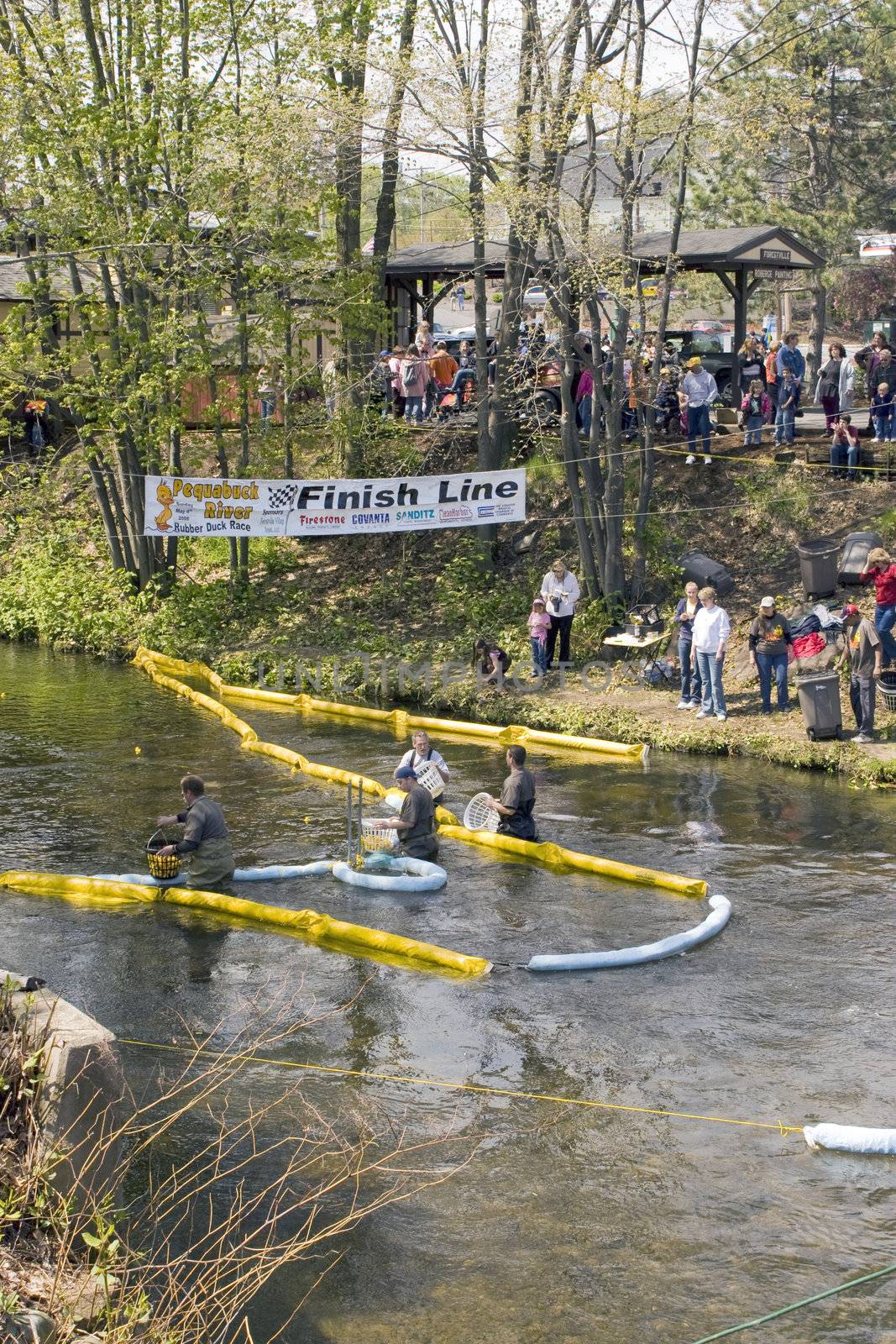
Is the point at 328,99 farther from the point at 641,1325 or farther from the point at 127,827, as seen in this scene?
the point at 641,1325

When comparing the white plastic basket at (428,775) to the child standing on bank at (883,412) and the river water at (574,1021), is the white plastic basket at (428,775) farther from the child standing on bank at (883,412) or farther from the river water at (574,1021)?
the child standing on bank at (883,412)

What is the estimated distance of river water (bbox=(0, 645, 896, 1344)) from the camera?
28.1ft

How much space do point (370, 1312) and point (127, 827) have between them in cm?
1002

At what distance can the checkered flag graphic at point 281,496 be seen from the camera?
85.4 ft

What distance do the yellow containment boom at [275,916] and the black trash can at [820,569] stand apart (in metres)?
11.4

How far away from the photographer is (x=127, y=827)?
17.6 m

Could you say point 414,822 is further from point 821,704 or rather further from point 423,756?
point 821,704

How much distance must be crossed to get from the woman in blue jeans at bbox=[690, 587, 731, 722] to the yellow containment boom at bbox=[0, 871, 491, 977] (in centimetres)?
839

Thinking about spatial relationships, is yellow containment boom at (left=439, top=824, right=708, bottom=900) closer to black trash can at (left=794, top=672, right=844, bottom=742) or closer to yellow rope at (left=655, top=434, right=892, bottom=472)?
black trash can at (left=794, top=672, right=844, bottom=742)

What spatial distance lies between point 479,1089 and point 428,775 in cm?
608

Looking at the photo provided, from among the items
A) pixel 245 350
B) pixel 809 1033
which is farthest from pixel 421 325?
pixel 809 1033

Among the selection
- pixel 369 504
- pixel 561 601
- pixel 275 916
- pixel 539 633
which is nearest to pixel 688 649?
pixel 561 601

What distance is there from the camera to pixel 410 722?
22375 millimetres

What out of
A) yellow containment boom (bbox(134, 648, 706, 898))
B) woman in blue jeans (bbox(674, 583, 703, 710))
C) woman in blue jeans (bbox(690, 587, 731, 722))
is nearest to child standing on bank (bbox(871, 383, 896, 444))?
woman in blue jeans (bbox(674, 583, 703, 710))
